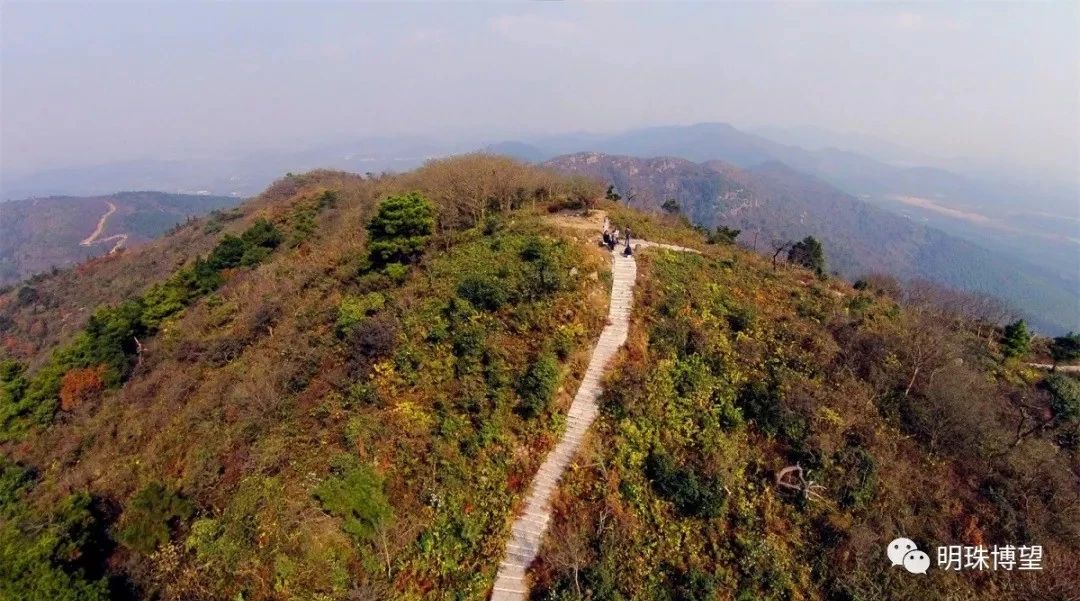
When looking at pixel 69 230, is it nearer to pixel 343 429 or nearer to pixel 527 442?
pixel 343 429

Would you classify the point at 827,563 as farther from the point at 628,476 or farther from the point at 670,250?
the point at 670,250

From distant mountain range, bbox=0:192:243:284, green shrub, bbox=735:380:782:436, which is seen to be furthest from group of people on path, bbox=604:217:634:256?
distant mountain range, bbox=0:192:243:284

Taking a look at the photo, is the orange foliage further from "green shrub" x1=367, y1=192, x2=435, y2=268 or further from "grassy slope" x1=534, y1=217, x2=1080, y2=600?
"grassy slope" x1=534, y1=217, x2=1080, y2=600

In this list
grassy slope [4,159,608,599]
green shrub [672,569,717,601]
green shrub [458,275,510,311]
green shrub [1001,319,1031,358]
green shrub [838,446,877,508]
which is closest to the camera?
green shrub [672,569,717,601]

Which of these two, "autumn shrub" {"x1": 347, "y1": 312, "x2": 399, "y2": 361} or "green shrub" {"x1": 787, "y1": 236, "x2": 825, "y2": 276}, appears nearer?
"autumn shrub" {"x1": 347, "y1": 312, "x2": 399, "y2": 361}

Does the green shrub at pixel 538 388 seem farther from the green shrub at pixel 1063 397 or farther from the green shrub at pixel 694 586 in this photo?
the green shrub at pixel 1063 397

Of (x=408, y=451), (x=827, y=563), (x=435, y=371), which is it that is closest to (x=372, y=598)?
(x=408, y=451)
